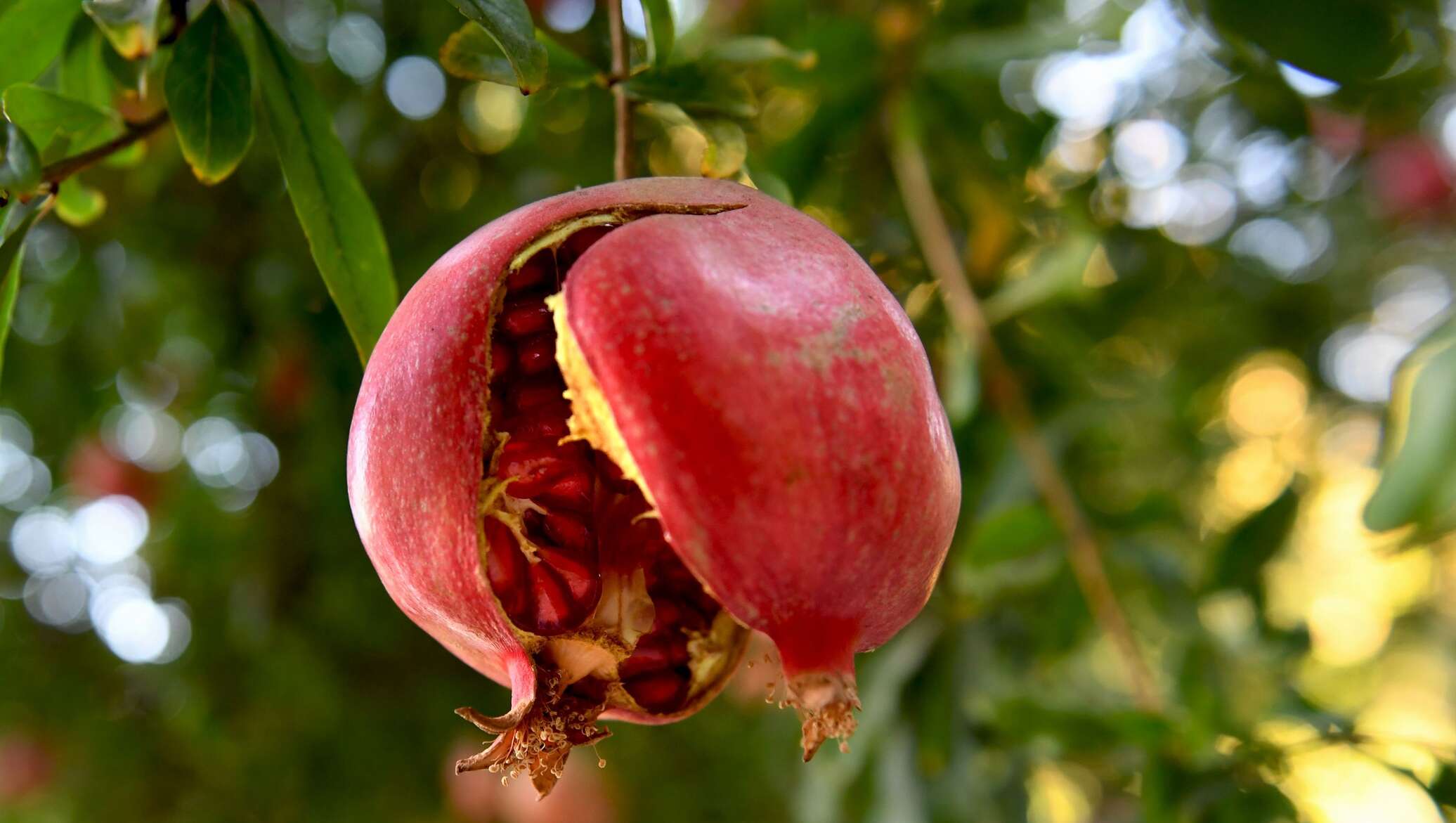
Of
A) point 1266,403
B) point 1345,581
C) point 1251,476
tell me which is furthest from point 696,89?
point 1345,581

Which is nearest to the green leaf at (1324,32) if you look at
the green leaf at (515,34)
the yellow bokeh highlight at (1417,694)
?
the green leaf at (515,34)

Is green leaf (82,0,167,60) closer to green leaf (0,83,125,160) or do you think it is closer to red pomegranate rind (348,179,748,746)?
green leaf (0,83,125,160)

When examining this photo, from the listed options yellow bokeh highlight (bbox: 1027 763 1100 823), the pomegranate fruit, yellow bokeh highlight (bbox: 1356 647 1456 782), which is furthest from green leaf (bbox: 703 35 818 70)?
yellow bokeh highlight (bbox: 1356 647 1456 782)

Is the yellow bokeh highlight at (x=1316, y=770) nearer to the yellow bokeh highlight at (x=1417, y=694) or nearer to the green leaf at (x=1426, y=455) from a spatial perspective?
the green leaf at (x=1426, y=455)

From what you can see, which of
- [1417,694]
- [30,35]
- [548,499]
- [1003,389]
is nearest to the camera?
[548,499]

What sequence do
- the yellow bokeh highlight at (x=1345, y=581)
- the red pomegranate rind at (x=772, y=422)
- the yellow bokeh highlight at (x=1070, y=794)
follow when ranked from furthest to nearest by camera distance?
the yellow bokeh highlight at (x=1345, y=581) → the yellow bokeh highlight at (x=1070, y=794) → the red pomegranate rind at (x=772, y=422)

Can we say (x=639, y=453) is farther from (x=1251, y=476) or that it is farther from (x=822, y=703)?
(x=1251, y=476)
